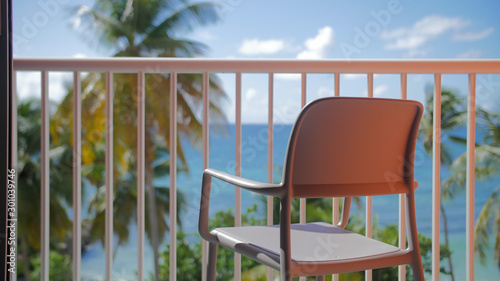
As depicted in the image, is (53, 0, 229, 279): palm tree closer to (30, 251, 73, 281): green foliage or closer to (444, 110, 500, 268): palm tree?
(30, 251, 73, 281): green foliage

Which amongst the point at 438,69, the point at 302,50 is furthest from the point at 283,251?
the point at 302,50

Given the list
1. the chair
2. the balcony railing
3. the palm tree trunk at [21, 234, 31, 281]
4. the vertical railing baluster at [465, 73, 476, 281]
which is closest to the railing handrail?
the balcony railing

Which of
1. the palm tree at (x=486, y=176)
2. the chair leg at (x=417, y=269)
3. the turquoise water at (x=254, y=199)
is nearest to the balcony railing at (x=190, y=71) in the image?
the chair leg at (x=417, y=269)

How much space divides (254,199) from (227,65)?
1623cm

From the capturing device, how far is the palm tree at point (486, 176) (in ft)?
44.3

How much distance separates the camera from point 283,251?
39.1 inches

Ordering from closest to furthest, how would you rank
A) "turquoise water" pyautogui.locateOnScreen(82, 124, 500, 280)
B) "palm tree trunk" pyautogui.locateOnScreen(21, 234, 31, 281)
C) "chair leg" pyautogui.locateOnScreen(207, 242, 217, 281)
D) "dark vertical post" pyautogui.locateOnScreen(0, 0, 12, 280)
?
1. "chair leg" pyautogui.locateOnScreen(207, 242, 217, 281)
2. "dark vertical post" pyautogui.locateOnScreen(0, 0, 12, 280)
3. "palm tree trunk" pyautogui.locateOnScreen(21, 234, 31, 281)
4. "turquoise water" pyautogui.locateOnScreen(82, 124, 500, 280)

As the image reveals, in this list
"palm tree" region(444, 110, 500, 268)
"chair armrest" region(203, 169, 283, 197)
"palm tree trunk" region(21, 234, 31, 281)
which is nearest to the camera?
"chair armrest" region(203, 169, 283, 197)

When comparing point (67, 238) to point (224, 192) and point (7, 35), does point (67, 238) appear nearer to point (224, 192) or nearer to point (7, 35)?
point (224, 192)

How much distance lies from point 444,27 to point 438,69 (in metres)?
22.5

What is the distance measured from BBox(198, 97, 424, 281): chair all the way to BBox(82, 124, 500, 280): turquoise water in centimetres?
1557

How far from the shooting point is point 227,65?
1.58 metres

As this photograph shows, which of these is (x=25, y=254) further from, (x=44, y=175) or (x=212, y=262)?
(x=212, y=262)

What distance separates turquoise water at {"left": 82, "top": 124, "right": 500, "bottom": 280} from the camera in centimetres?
1734
